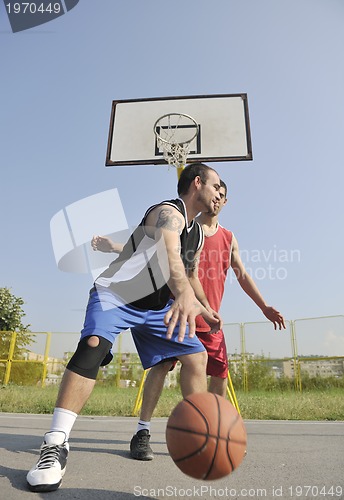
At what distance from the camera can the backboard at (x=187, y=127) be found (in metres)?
6.72

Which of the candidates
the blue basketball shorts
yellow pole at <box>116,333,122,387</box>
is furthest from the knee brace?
yellow pole at <box>116,333,122,387</box>

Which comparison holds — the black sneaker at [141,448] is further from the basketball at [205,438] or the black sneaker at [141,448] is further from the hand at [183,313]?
the hand at [183,313]

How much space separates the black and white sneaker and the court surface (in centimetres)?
4

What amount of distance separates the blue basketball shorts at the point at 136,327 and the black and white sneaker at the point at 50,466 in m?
0.57

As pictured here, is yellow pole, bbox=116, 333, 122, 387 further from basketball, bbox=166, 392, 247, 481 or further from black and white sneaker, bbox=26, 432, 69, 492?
basketball, bbox=166, 392, 247, 481

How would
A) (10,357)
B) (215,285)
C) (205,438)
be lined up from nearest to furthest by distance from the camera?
(205,438) → (215,285) → (10,357)

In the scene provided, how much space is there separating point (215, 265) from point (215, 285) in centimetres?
19

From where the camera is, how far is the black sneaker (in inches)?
105

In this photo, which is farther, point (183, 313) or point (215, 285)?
point (215, 285)

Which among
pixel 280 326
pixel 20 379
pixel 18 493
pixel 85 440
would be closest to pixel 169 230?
pixel 18 493

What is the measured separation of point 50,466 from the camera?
6.40 feet

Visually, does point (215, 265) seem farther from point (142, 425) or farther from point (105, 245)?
point (142, 425)

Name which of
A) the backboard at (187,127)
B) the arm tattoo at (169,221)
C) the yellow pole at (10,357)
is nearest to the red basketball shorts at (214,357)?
the arm tattoo at (169,221)

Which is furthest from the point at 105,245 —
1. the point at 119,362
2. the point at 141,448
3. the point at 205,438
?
the point at 119,362
